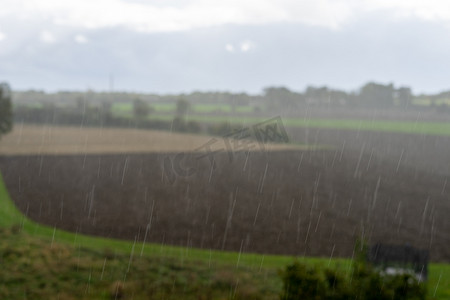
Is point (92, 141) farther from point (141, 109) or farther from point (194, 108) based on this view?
point (194, 108)

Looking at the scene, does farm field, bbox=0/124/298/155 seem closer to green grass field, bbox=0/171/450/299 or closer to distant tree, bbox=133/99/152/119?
distant tree, bbox=133/99/152/119

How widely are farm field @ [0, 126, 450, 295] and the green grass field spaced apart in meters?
0.08

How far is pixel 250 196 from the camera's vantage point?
7.25 metres

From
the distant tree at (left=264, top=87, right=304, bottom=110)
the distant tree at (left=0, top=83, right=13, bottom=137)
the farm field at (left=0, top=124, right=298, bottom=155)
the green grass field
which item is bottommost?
the green grass field

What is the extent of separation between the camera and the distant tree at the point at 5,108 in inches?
326

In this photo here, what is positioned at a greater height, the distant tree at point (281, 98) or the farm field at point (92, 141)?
the distant tree at point (281, 98)

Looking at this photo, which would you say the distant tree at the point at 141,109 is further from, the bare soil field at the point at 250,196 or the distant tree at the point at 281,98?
→ the distant tree at the point at 281,98

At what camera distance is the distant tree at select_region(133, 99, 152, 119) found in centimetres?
865

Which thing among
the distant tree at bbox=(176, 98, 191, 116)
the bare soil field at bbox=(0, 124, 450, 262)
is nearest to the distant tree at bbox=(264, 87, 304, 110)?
the bare soil field at bbox=(0, 124, 450, 262)

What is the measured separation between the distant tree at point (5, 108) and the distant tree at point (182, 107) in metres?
3.46

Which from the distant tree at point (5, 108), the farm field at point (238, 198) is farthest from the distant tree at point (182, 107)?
the distant tree at point (5, 108)

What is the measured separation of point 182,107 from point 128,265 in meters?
4.81

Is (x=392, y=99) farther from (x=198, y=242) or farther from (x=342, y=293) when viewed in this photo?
(x=342, y=293)

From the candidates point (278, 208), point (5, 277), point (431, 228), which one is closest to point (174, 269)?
point (5, 277)
